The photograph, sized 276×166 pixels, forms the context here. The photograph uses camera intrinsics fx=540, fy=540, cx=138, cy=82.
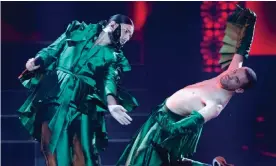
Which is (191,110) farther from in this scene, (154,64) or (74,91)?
(74,91)

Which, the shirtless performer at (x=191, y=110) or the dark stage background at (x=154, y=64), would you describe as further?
the dark stage background at (x=154, y=64)

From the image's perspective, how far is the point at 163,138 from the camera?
2621mm

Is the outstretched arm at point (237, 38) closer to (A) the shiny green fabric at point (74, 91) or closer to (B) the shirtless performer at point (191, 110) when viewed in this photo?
(B) the shirtless performer at point (191, 110)

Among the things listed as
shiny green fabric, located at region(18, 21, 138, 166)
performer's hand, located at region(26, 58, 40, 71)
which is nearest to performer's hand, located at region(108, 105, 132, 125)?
shiny green fabric, located at region(18, 21, 138, 166)

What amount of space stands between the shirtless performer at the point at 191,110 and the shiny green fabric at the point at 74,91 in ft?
0.53

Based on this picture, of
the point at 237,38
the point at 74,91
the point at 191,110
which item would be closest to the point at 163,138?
the point at 191,110

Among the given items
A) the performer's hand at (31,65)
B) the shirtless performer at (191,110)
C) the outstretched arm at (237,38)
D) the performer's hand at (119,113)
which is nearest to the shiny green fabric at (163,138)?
the shirtless performer at (191,110)

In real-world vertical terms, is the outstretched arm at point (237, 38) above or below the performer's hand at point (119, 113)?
above

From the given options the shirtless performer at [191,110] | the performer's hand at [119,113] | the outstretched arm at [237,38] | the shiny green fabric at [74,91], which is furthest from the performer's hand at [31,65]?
the outstretched arm at [237,38]

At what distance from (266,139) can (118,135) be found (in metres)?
0.75

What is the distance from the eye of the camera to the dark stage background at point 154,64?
2.72 meters

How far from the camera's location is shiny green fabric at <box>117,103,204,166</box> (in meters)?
2.58

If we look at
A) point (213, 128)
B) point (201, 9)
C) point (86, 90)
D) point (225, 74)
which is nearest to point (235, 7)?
point (201, 9)

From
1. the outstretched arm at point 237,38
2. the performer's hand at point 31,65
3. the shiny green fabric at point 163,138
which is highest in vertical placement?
the outstretched arm at point 237,38
